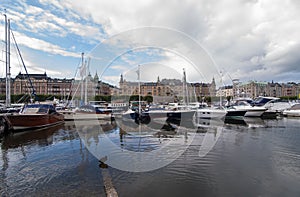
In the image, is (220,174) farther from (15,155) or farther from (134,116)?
(134,116)

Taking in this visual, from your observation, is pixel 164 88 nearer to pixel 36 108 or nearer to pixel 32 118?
pixel 36 108

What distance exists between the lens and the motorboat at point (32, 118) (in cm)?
1648

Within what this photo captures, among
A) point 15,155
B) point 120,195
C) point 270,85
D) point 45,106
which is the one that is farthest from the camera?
point 270,85

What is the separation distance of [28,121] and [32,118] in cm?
41

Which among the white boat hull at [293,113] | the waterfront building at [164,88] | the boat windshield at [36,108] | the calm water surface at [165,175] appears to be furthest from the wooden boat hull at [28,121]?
the white boat hull at [293,113]

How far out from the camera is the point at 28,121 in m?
17.4

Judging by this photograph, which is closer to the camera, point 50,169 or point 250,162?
point 50,169

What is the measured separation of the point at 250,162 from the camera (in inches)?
332

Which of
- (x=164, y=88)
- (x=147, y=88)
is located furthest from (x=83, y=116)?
(x=147, y=88)

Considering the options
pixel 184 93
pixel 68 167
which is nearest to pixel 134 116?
pixel 184 93

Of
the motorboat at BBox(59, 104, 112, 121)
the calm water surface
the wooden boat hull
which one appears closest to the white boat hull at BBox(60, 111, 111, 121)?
the motorboat at BBox(59, 104, 112, 121)

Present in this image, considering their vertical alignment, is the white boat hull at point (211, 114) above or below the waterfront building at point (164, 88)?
below

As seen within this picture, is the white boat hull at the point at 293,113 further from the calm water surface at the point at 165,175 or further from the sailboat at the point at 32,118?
the sailboat at the point at 32,118

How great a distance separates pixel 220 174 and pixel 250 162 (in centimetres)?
239
